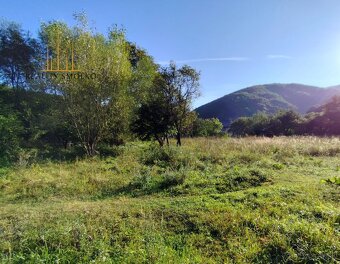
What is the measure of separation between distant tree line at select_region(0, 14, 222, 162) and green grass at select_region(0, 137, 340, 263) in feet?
16.6

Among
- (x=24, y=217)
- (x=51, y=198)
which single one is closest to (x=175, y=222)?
(x=24, y=217)

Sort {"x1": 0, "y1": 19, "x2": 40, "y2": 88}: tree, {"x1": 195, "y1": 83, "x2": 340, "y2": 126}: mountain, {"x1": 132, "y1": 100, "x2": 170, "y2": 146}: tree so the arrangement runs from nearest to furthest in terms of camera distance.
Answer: {"x1": 132, "y1": 100, "x2": 170, "y2": 146}: tree → {"x1": 0, "y1": 19, "x2": 40, "y2": 88}: tree → {"x1": 195, "y1": 83, "x2": 340, "y2": 126}: mountain

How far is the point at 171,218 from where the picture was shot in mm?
4672

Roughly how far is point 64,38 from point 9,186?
288 inches

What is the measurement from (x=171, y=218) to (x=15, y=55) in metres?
28.7

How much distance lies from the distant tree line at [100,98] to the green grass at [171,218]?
16.6 ft

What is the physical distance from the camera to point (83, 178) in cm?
817

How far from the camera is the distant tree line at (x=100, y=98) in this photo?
39.2 feet

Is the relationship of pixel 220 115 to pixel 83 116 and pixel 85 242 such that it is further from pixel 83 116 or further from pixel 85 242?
pixel 85 242

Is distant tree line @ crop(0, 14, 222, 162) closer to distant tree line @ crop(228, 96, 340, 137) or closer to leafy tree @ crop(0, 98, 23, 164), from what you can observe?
leafy tree @ crop(0, 98, 23, 164)

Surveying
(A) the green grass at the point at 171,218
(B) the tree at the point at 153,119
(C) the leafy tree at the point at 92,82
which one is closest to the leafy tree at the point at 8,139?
(C) the leafy tree at the point at 92,82

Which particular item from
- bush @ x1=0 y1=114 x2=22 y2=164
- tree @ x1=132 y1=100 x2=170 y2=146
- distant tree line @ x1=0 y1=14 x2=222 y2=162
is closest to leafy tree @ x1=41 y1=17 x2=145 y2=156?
distant tree line @ x1=0 y1=14 x2=222 y2=162

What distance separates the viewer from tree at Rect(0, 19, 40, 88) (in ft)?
86.0

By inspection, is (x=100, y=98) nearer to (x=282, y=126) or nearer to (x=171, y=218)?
(x=171, y=218)
